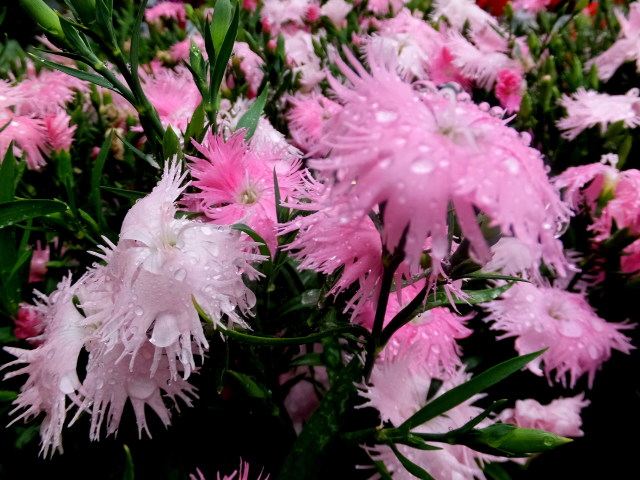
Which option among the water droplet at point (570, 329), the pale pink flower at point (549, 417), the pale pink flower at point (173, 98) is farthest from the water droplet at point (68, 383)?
the water droplet at point (570, 329)

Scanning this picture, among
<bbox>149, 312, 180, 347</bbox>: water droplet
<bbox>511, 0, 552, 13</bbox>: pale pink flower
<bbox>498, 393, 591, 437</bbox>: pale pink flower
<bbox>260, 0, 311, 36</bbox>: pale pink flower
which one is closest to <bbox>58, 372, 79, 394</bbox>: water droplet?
<bbox>149, 312, 180, 347</bbox>: water droplet

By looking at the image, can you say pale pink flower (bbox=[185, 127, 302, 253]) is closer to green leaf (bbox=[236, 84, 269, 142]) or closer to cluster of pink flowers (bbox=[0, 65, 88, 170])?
green leaf (bbox=[236, 84, 269, 142])

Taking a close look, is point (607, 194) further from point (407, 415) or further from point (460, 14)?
point (460, 14)

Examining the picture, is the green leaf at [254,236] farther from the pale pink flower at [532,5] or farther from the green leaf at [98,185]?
the pale pink flower at [532,5]

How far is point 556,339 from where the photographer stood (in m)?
0.70

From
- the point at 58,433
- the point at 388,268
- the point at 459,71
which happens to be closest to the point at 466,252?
the point at 388,268

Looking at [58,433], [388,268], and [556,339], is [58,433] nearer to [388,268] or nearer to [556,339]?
[388,268]

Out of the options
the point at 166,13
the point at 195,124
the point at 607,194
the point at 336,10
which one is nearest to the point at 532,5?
the point at 336,10

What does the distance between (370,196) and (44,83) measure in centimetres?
89

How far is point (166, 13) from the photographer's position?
4.77ft

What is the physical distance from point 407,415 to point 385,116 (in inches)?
16.8

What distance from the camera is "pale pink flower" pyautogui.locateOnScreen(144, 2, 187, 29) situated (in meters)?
1.45

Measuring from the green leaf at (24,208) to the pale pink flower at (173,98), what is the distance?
231mm

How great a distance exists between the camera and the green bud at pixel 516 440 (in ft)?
1.37
